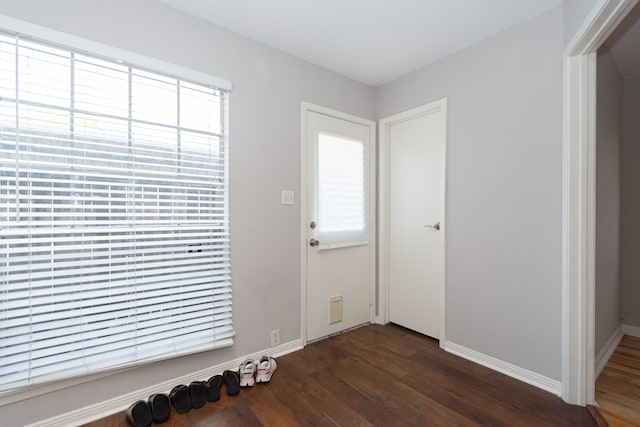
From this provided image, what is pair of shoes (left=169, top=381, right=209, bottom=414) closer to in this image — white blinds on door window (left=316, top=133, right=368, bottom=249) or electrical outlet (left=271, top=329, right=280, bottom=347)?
electrical outlet (left=271, top=329, right=280, bottom=347)

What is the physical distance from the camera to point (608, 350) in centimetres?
242

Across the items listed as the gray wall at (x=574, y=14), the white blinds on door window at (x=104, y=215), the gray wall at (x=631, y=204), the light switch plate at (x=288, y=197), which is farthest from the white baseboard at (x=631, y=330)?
the white blinds on door window at (x=104, y=215)

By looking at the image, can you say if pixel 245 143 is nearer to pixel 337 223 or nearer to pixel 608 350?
pixel 337 223

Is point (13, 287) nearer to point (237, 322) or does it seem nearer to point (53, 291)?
point (53, 291)

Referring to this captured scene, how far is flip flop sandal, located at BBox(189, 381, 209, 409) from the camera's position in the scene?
1796 mm

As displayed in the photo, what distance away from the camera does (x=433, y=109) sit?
262 centimetres

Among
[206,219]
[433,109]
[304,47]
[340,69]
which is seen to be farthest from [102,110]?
[433,109]

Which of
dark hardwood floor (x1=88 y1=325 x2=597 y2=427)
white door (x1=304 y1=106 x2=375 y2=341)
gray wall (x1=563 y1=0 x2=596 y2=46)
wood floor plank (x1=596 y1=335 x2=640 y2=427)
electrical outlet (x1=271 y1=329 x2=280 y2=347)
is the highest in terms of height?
gray wall (x1=563 y1=0 x2=596 y2=46)

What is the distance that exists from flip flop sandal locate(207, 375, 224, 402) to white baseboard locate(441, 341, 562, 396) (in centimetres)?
182

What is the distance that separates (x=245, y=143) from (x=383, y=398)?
1.99 meters

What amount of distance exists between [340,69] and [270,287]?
2059 millimetres

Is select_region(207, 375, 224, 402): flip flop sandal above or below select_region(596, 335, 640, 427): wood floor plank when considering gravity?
above

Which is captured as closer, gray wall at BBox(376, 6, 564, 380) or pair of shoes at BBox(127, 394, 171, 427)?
pair of shoes at BBox(127, 394, 171, 427)

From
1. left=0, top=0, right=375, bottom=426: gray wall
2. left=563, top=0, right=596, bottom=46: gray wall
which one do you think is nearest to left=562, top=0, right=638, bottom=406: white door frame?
left=563, top=0, right=596, bottom=46: gray wall
